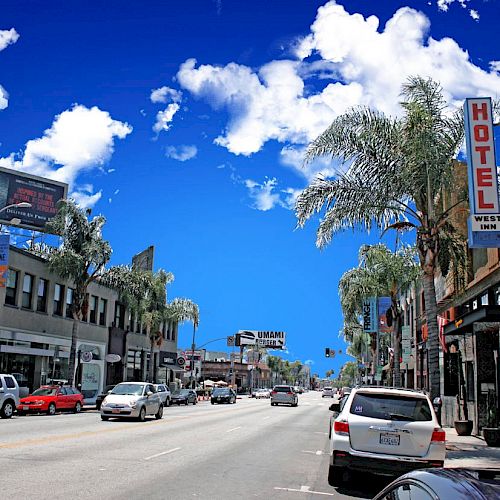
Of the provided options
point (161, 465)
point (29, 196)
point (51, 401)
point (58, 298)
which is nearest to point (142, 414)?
point (51, 401)

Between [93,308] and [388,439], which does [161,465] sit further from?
[93,308]

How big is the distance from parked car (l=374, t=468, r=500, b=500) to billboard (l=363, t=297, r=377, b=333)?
43.0 m

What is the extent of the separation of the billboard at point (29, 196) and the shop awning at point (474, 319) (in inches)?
1397

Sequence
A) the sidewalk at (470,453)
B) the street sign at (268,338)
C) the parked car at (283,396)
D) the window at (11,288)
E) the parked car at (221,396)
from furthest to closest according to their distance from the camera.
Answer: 1. the street sign at (268,338)
2. the parked car at (221,396)
3. the parked car at (283,396)
4. the window at (11,288)
5. the sidewalk at (470,453)

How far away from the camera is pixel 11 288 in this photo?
37.6 metres

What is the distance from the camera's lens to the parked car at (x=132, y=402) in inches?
1011

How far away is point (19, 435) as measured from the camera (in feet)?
58.3

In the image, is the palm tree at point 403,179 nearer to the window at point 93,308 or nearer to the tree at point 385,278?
the tree at point 385,278

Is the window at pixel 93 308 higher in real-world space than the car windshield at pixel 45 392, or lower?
higher

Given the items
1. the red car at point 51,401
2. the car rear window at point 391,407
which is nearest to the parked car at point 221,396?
the red car at point 51,401

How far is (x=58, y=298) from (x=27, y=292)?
4.15 m

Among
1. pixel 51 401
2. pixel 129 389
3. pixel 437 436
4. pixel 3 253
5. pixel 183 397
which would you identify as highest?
pixel 3 253

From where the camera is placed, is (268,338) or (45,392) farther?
(268,338)

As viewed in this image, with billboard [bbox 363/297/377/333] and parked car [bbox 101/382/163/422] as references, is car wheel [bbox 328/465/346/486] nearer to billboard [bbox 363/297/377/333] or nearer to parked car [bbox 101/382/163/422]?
parked car [bbox 101/382/163/422]
